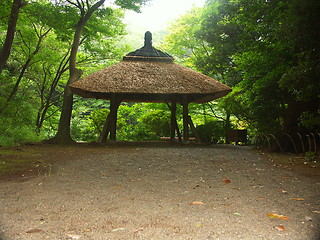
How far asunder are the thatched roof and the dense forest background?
54.3 inches

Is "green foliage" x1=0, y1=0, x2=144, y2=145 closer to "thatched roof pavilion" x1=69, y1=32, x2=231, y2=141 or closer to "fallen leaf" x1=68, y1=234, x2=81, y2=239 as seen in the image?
"thatched roof pavilion" x1=69, y1=32, x2=231, y2=141

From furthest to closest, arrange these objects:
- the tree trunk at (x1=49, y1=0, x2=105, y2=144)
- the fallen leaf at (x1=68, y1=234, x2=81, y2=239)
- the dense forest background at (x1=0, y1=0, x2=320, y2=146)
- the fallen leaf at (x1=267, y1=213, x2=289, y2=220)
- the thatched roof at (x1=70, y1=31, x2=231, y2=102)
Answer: the tree trunk at (x1=49, y1=0, x2=105, y2=144), the thatched roof at (x1=70, y1=31, x2=231, y2=102), the dense forest background at (x1=0, y1=0, x2=320, y2=146), the fallen leaf at (x1=267, y1=213, x2=289, y2=220), the fallen leaf at (x1=68, y1=234, x2=81, y2=239)

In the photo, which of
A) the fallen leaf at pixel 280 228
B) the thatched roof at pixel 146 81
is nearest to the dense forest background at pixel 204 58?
the thatched roof at pixel 146 81

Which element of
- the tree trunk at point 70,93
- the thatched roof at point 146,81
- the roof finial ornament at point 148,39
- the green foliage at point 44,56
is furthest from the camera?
the roof finial ornament at point 148,39

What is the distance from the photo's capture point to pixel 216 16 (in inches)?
536

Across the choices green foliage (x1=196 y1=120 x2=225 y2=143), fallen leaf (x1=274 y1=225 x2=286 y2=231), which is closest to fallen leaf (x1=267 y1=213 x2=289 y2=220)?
fallen leaf (x1=274 y1=225 x2=286 y2=231)

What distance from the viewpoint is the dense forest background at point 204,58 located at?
5859mm

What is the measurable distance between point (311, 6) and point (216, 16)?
9.64 meters

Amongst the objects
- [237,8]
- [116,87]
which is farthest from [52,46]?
[237,8]

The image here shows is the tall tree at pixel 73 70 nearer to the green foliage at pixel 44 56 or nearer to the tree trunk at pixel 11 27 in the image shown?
the green foliage at pixel 44 56

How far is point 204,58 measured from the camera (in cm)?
1423

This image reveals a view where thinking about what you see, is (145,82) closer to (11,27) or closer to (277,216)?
(11,27)

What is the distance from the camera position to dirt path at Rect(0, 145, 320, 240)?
2.00m

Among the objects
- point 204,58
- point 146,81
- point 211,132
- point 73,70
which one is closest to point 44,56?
point 73,70
